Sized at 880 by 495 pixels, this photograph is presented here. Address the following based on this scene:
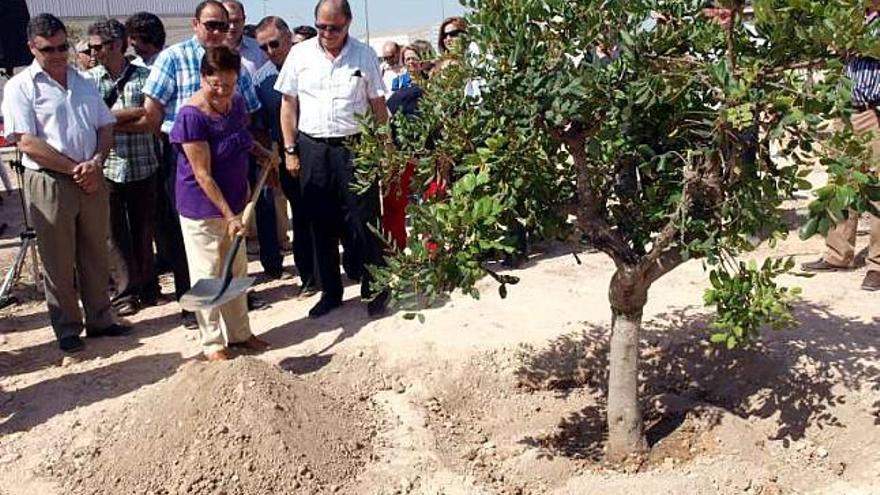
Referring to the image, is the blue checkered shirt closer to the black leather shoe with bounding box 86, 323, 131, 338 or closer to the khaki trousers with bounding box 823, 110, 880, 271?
the black leather shoe with bounding box 86, 323, 131, 338

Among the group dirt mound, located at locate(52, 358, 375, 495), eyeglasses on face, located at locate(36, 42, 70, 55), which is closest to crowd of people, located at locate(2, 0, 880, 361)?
eyeglasses on face, located at locate(36, 42, 70, 55)

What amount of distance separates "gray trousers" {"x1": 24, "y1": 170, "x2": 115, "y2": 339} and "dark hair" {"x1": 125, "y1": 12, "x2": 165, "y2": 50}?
1202 millimetres

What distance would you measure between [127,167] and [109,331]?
→ 41.0 inches

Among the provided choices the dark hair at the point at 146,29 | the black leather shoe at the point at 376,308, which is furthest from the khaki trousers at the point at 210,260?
the dark hair at the point at 146,29

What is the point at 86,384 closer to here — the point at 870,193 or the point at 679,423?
the point at 679,423

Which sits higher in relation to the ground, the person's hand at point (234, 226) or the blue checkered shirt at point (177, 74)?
the blue checkered shirt at point (177, 74)

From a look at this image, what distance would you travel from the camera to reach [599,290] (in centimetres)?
559

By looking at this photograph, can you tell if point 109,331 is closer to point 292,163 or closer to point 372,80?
point 292,163

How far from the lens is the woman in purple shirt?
4367 mm

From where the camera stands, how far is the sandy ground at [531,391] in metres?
3.61

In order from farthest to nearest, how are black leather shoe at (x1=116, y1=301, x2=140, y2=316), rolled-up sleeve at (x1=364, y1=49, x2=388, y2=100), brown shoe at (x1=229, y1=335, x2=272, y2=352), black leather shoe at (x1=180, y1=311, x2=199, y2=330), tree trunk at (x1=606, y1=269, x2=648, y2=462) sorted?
1. black leather shoe at (x1=116, y1=301, x2=140, y2=316)
2. black leather shoe at (x1=180, y1=311, x2=199, y2=330)
3. rolled-up sleeve at (x1=364, y1=49, x2=388, y2=100)
4. brown shoe at (x1=229, y1=335, x2=272, y2=352)
5. tree trunk at (x1=606, y1=269, x2=648, y2=462)

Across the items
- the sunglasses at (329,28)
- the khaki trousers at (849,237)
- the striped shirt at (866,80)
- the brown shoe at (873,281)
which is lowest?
the brown shoe at (873,281)

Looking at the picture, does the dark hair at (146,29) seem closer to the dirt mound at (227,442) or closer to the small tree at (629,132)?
the dirt mound at (227,442)

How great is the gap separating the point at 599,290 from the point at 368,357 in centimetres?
165
